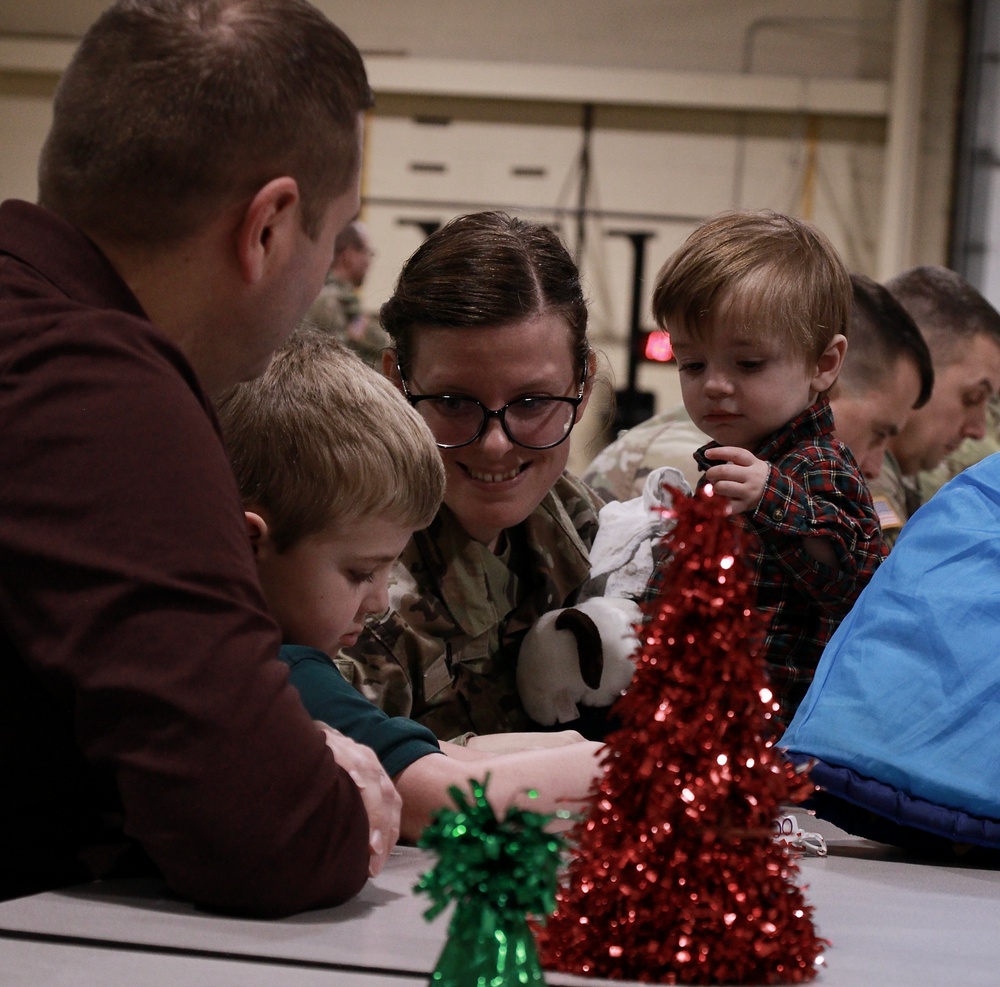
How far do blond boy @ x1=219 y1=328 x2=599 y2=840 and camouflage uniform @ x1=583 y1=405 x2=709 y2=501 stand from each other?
1187mm

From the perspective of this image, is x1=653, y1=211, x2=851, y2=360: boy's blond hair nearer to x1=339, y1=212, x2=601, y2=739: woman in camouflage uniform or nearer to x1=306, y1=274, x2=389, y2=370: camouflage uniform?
x1=339, y1=212, x2=601, y2=739: woman in camouflage uniform

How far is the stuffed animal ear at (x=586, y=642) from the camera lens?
64.7 inches

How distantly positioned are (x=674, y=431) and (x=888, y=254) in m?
4.78

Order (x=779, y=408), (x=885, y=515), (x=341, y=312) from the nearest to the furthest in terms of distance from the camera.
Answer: (x=779, y=408) → (x=885, y=515) → (x=341, y=312)

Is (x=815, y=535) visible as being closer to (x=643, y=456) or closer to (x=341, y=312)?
(x=643, y=456)

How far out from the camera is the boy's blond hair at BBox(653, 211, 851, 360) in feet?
6.09

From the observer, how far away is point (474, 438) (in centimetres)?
167

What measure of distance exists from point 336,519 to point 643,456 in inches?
53.0

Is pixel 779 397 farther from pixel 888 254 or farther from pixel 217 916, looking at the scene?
pixel 888 254

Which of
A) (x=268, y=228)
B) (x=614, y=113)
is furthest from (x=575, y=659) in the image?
(x=614, y=113)

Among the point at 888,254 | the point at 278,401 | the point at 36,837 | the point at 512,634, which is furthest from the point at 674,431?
the point at 888,254

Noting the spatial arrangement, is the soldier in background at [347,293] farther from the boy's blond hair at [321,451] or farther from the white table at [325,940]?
the white table at [325,940]

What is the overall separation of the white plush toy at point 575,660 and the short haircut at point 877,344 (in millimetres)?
1116

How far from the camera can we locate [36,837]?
102 centimetres
